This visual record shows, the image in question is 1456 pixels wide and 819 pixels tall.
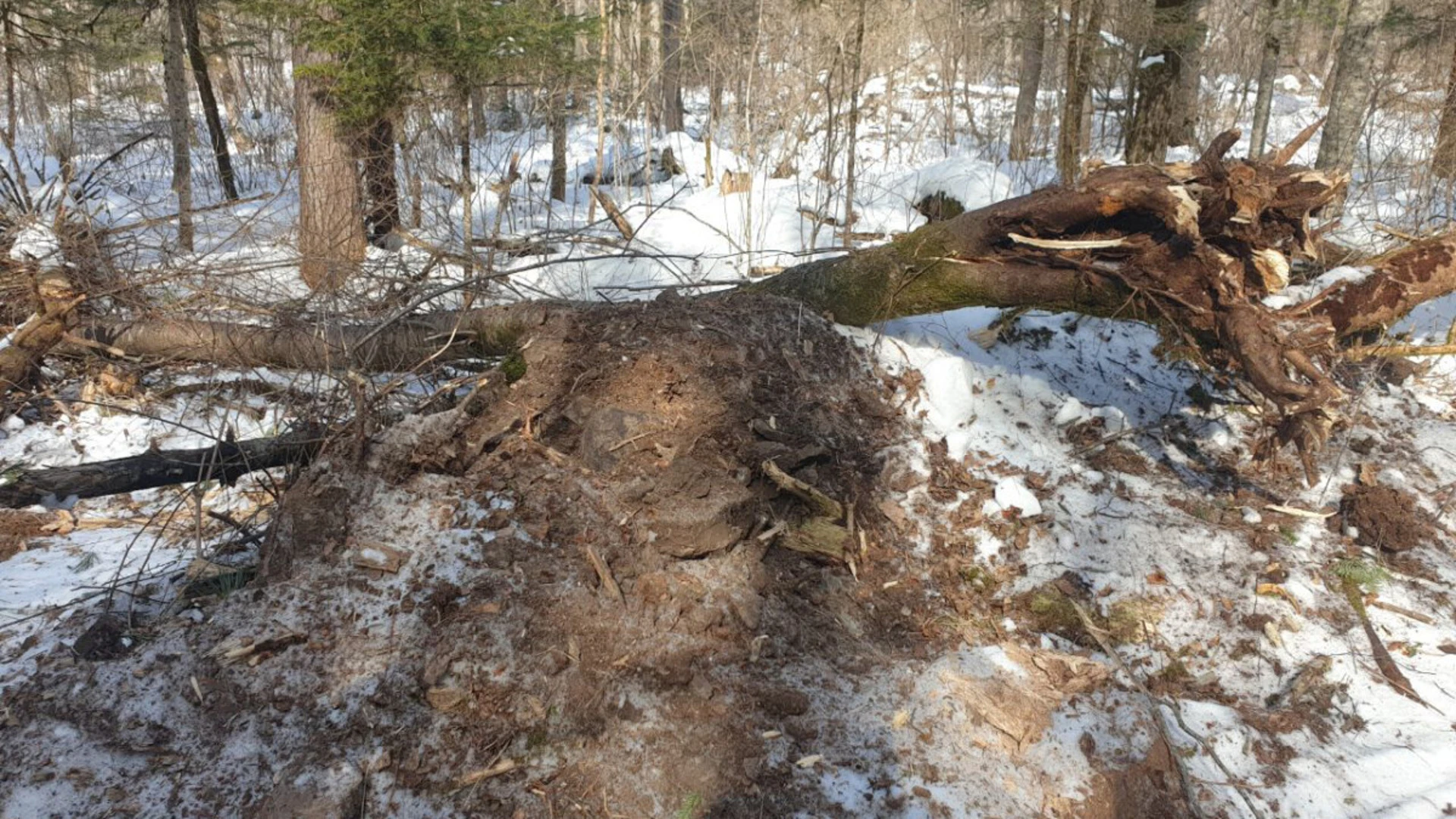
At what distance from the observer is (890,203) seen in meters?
7.59

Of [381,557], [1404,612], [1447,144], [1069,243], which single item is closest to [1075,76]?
[1447,144]

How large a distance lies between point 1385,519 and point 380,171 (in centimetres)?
720

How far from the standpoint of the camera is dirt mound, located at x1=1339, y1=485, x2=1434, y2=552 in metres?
3.40

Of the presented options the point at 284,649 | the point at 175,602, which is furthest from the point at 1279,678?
the point at 175,602

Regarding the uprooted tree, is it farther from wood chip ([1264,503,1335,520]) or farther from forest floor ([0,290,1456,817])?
forest floor ([0,290,1456,817])

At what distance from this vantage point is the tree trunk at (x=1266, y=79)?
1012 centimetres

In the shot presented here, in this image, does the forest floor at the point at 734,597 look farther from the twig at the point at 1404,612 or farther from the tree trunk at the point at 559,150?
the tree trunk at the point at 559,150

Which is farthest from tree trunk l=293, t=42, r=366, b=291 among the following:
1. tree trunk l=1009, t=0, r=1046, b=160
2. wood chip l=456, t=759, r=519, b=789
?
tree trunk l=1009, t=0, r=1046, b=160

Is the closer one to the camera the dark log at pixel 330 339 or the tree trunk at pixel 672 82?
the dark log at pixel 330 339

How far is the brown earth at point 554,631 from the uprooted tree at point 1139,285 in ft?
2.36

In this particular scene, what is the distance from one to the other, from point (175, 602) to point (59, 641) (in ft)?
1.06

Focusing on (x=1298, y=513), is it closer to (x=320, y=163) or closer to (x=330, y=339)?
(x=330, y=339)

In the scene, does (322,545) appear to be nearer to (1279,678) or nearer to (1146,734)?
(1146,734)

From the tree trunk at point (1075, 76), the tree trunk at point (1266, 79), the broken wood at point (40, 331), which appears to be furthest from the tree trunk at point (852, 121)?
the tree trunk at point (1266, 79)
